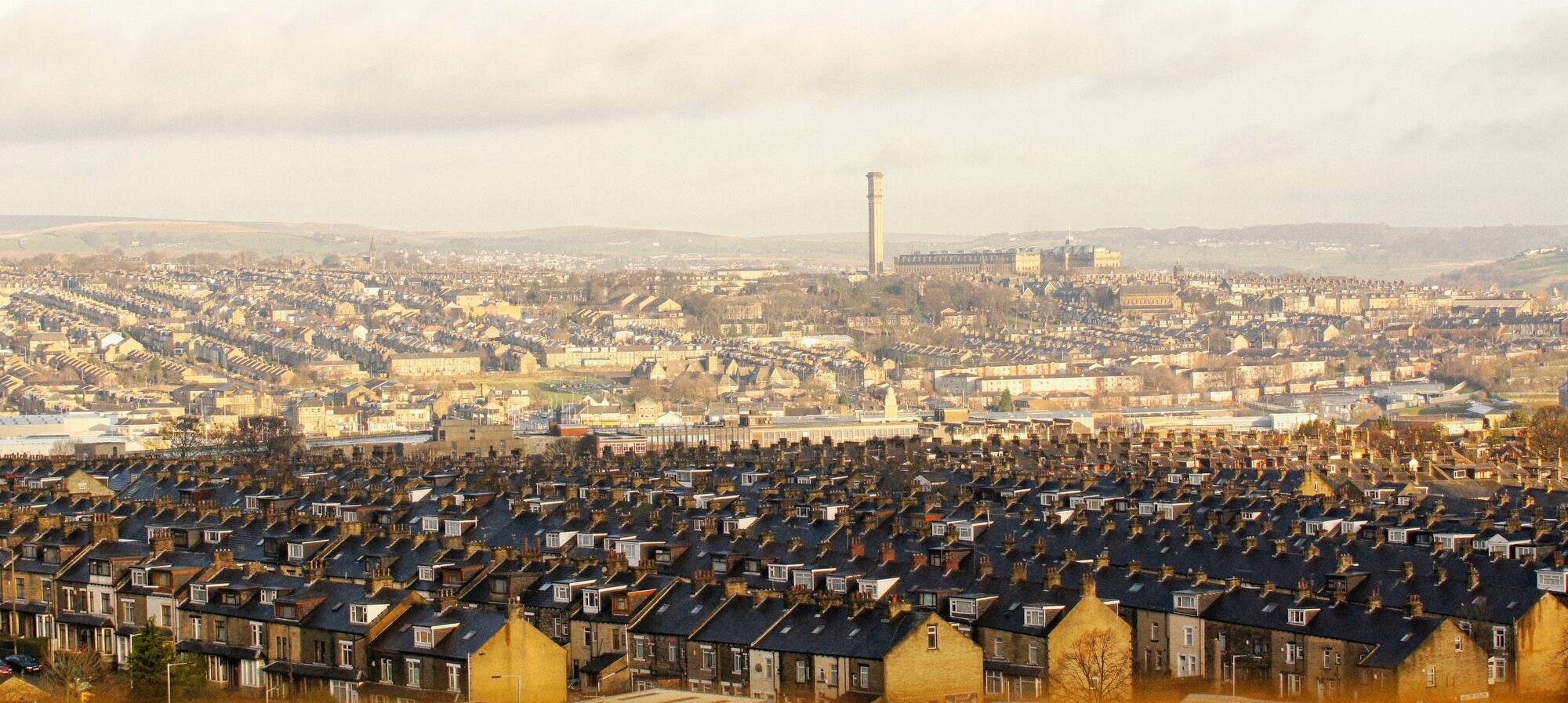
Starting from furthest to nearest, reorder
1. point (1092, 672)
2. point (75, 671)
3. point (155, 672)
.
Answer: point (75, 671) → point (155, 672) → point (1092, 672)

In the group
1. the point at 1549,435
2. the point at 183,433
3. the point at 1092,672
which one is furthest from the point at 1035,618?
the point at 183,433

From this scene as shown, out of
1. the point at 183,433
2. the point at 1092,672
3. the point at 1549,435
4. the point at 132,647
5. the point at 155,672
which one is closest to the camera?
the point at 1092,672

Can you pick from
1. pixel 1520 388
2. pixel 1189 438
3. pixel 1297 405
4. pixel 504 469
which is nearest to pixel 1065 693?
pixel 504 469

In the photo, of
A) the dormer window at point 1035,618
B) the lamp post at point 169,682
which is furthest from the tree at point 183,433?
the dormer window at point 1035,618

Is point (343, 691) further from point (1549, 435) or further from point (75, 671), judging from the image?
point (1549, 435)

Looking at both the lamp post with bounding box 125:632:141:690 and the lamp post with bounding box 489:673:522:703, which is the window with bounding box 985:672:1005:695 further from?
the lamp post with bounding box 125:632:141:690

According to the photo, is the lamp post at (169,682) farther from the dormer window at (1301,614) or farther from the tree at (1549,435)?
the tree at (1549,435)

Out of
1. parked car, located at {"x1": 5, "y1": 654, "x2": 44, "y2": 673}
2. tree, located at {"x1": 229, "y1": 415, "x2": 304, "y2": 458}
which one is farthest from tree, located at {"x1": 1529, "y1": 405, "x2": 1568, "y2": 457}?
parked car, located at {"x1": 5, "y1": 654, "x2": 44, "y2": 673}
